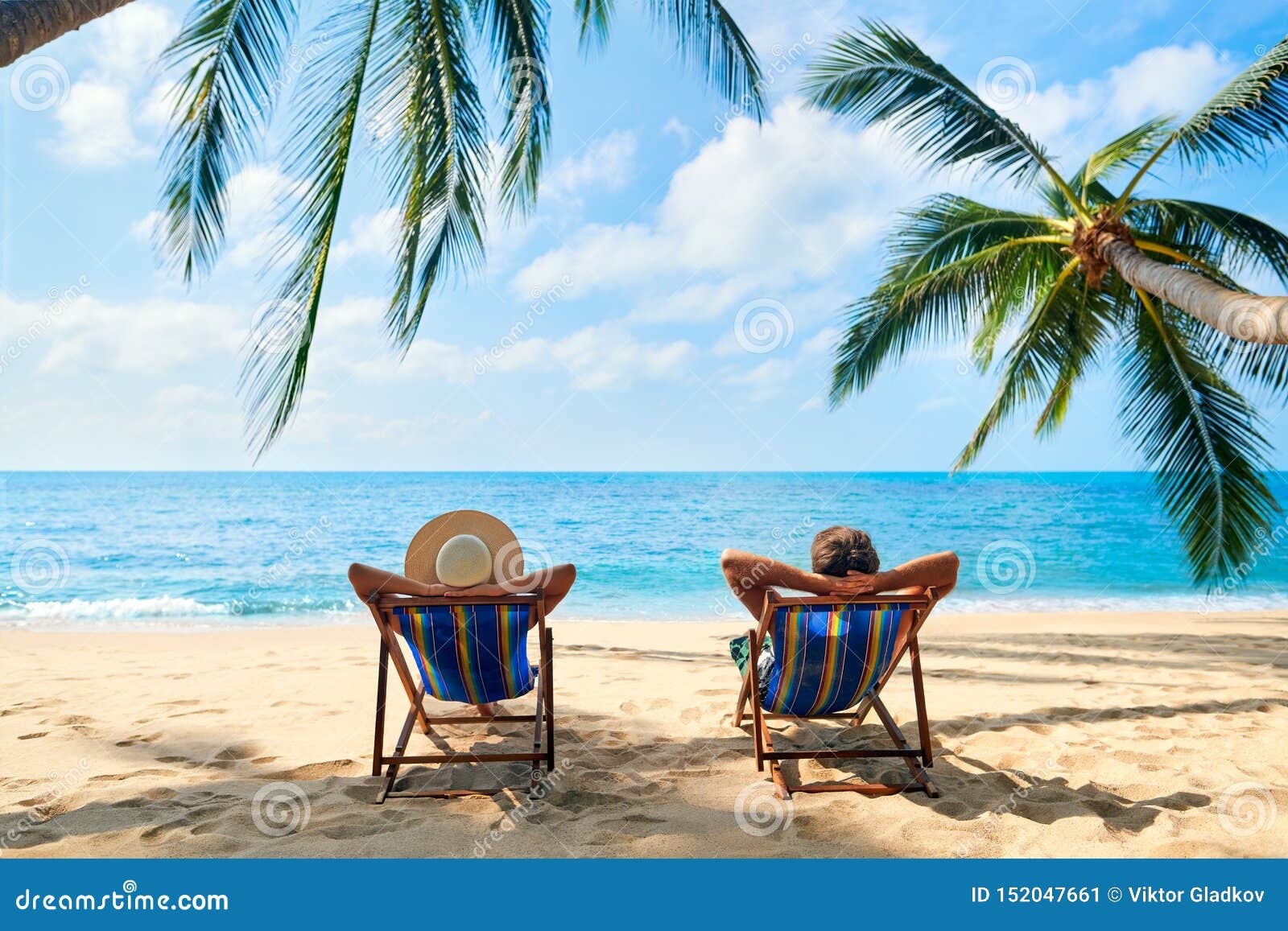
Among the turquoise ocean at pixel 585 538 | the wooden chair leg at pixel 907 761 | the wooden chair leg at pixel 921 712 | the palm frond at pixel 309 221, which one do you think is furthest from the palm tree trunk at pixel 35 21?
the turquoise ocean at pixel 585 538

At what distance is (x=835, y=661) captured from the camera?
9.75 ft

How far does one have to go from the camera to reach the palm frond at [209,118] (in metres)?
3.88

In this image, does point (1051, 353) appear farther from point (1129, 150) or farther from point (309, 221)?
point (309, 221)

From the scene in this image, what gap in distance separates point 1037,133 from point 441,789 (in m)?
6.71

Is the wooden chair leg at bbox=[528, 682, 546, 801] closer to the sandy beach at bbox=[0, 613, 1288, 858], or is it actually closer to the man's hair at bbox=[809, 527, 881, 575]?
the sandy beach at bbox=[0, 613, 1288, 858]

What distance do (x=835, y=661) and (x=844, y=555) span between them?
411 millimetres

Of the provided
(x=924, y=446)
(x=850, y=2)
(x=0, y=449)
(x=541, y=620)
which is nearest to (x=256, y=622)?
(x=541, y=620)

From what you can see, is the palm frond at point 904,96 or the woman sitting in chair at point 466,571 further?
the palm frond at point 904,96

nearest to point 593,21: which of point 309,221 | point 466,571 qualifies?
point 309,221

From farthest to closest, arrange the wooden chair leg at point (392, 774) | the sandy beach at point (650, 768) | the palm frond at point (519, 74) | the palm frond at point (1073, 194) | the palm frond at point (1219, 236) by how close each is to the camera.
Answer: the palm frond at point (1073, 194) → the palm frond at point (1219, 236) → the palm frond at point (519, 74) → the wooden chair leg at point (392, 774) → the sandy beach at point (650, 768)

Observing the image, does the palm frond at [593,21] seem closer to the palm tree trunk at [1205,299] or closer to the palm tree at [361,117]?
the palm tree at [361,117]

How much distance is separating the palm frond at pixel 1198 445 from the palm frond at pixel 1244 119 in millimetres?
1245

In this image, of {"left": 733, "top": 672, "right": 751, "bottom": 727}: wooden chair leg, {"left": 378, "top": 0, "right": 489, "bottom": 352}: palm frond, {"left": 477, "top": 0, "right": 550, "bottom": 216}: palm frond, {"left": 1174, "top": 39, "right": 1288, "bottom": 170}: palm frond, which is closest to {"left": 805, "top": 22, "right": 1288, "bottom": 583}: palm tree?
{"left": 1174, "top": 39, "right": 1288, "bottom": 170}: palm frond
